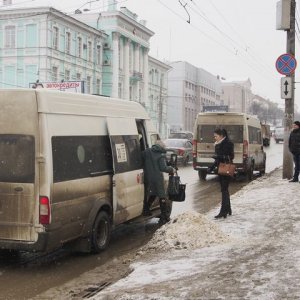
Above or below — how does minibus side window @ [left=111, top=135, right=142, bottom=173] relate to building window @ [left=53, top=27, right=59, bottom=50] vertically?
below

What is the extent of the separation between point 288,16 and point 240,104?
125470 millimetres

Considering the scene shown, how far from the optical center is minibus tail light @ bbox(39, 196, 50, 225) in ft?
20.9

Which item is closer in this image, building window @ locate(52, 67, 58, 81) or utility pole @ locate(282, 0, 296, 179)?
utility pole @ locate(282, 0, 296, 179)

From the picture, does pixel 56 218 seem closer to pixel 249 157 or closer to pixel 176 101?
pixel 249 157

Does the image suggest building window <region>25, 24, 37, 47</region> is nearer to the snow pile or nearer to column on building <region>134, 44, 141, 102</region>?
column on building <region>134, 44, 141, 102</region>

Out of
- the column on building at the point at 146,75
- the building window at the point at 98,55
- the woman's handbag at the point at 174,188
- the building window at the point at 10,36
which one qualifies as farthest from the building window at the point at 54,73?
the woman's handbag at the point at 174,188

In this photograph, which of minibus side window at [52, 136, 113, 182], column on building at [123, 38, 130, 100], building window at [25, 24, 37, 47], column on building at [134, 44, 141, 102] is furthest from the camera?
column on building at [134, 44, 141, 102]

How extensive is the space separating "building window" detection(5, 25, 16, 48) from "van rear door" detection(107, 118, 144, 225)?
141 feet

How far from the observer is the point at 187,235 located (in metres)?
7.69

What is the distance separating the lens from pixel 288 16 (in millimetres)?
16359

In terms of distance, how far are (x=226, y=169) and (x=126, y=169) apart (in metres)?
2.30

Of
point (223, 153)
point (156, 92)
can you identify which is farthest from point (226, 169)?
point (156, 92)

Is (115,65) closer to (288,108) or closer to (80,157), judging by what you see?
(288,108)

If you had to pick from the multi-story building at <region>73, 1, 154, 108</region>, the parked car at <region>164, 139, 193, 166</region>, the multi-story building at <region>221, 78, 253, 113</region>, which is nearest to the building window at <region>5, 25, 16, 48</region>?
the multi-story building at <region>73, 1, 154, 108</region>
